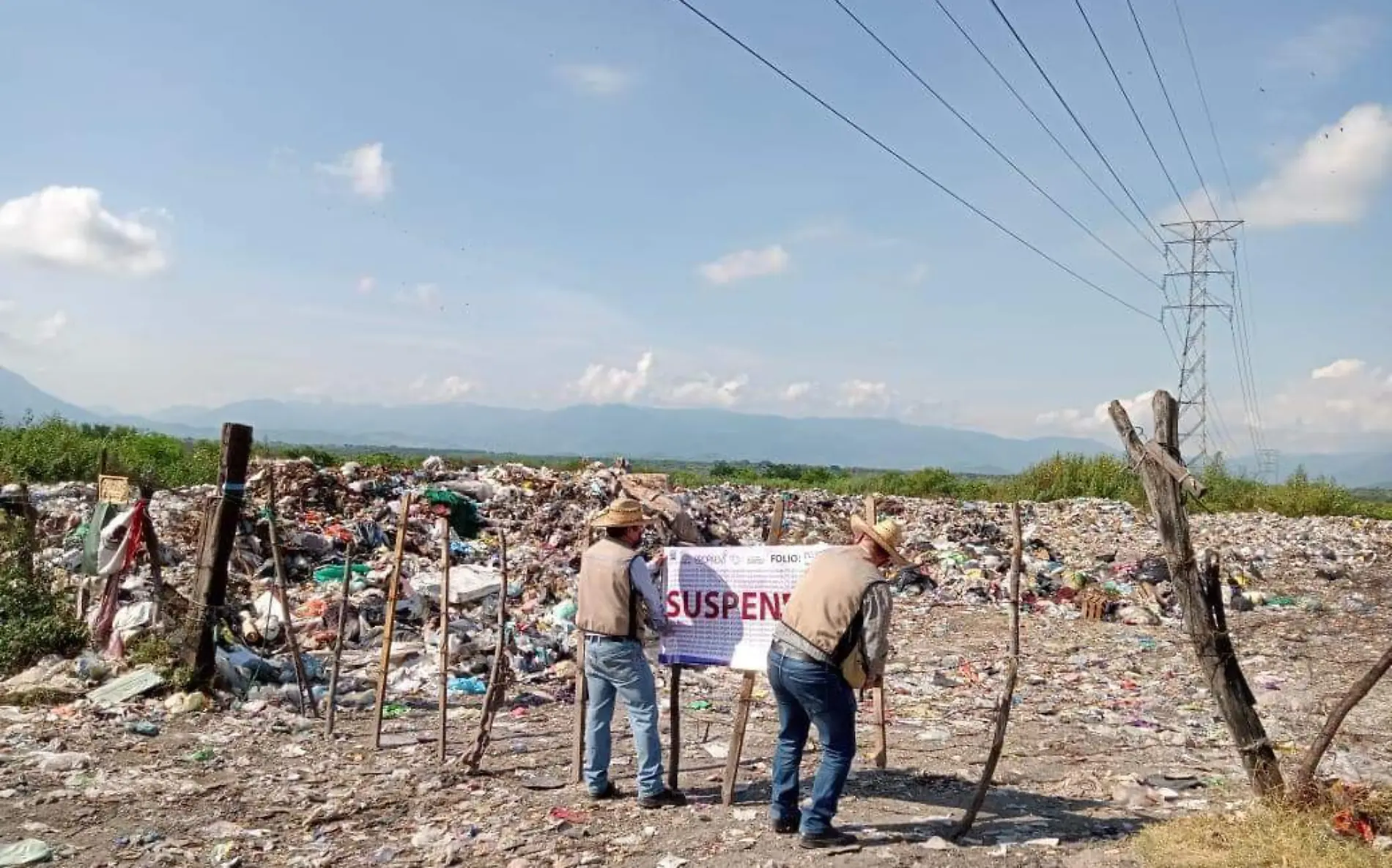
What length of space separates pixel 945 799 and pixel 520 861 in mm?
2467

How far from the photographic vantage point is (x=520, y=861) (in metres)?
4.76

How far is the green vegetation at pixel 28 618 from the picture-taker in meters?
7.74

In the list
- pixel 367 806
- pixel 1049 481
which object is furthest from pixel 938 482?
pixel 367 806

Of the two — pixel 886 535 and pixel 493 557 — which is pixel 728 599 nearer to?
pixel 886 535

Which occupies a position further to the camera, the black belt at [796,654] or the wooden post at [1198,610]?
the wooden post at [1198,610]

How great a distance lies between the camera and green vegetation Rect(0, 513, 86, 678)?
7738 mm

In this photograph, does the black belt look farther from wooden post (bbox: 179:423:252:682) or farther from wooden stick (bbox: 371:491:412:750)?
wooden post (bbox: 179:423:252:682)

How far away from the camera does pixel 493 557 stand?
13688mm

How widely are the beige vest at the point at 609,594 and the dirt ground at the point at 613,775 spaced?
1.02 m

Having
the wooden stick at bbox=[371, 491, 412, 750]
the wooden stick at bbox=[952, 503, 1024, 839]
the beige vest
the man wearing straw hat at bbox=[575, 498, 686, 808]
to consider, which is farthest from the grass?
the wooden stick at bbox=[371, 491, 412, 750]

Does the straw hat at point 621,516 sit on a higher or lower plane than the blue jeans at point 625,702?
higher

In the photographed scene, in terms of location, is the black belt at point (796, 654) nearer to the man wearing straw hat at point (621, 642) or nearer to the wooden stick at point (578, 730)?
the man wearing straw hat at point (621, 642)

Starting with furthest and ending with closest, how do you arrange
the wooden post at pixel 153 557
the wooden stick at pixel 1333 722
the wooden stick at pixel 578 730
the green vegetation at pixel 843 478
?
1. the green vegetation at pixel 843 478
2. the wooden post at pixel 153 557
3. the wooden stick at pixel 578 730
4. the wooden stick at pixel 1333 722

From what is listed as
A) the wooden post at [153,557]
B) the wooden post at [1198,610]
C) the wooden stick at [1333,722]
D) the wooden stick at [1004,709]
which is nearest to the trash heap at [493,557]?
the wooden post at [153,557]
